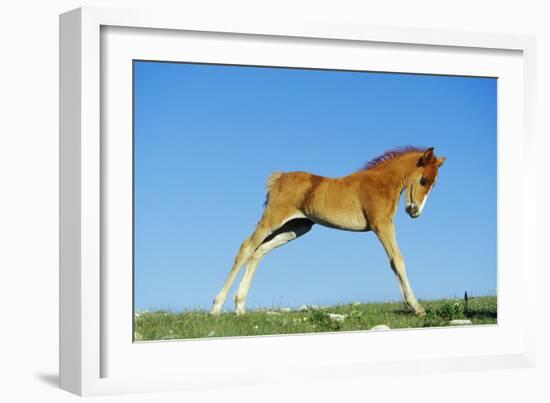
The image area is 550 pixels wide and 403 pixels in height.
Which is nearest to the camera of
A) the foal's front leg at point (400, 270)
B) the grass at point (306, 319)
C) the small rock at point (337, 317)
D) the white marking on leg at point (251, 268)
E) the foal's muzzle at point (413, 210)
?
the grass at point (306, 319)

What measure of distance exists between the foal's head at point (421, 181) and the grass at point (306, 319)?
101cm

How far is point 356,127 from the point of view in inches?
510

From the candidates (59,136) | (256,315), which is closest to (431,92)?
(256,315)

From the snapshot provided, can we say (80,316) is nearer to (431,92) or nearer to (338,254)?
(338,254)

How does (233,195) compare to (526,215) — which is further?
(526,215)

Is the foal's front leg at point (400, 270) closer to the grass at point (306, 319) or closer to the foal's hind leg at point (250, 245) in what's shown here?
the grass at point (306, 319)

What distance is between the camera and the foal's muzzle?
13258 mm

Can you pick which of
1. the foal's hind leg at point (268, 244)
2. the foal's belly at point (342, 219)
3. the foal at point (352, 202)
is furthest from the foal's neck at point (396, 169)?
the foal's hind leg at point (268, 244)

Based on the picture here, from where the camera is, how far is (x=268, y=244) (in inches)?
500

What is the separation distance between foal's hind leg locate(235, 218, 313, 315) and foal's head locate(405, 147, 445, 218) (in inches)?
43.8

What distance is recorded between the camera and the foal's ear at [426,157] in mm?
13266

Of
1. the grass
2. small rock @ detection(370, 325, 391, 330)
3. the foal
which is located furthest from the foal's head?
small rock @ detection(370, 325, 391, 330)

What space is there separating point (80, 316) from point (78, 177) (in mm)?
1232

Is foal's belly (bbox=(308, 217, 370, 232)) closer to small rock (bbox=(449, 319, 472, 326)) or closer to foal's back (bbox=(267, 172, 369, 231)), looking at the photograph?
foal's back (bbox=(267, 172, 369, 231))
